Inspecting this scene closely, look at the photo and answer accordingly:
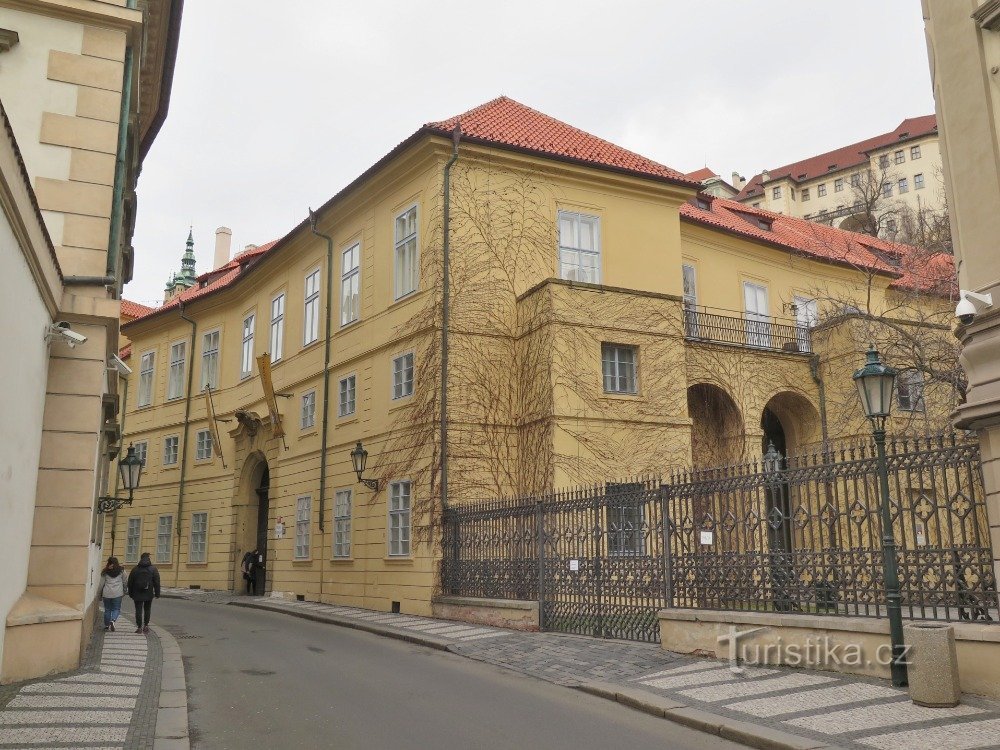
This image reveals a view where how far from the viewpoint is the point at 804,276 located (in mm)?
28453

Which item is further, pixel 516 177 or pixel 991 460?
pixel 516 177

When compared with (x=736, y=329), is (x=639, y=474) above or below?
below

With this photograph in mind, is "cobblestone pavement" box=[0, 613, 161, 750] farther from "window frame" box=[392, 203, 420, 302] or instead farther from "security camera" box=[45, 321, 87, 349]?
"window frame" box=[392, 203, 420, 302]

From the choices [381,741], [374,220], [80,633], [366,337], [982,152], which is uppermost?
[374,220]

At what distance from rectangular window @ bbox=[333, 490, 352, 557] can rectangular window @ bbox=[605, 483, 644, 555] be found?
989cm

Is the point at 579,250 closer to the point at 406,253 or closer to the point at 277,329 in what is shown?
the point at 406,253

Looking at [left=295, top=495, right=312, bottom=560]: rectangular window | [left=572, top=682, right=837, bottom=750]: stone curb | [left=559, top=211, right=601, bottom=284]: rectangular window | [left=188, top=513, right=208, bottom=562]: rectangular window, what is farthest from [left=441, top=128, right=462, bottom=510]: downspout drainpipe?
[left=188, top=513, right=208, bottom=562]: rectangular window

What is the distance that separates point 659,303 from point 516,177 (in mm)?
4341

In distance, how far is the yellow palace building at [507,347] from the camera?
1858 centimetres

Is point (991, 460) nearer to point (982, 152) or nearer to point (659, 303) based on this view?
point (982, 152)

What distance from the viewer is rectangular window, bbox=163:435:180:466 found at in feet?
107

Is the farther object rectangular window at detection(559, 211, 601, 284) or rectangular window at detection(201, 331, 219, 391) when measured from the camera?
rectangular window at detection(201, 331, 219, 391)

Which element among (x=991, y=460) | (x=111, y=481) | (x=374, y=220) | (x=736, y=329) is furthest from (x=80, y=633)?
(x=111, y=481)

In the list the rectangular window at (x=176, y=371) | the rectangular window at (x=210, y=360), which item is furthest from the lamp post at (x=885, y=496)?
the rectangular window at (x=176, y=371)
